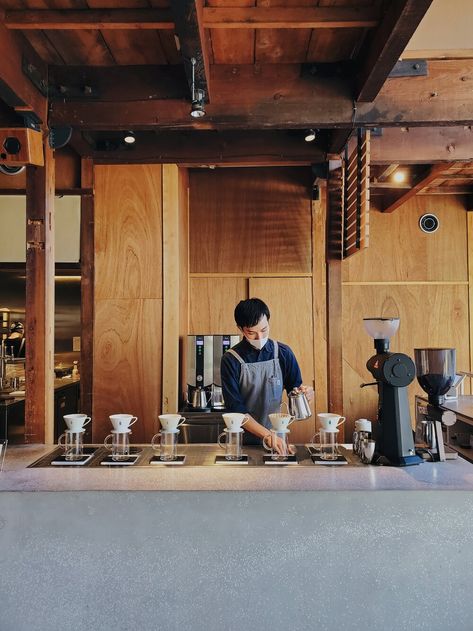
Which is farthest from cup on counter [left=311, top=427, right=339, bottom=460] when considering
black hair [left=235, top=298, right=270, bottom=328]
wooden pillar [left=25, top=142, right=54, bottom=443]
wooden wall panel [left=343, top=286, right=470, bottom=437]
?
wooden wall panel [left=343, top=286, right=470, bottom=437]

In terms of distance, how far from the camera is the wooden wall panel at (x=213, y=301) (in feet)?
17.2

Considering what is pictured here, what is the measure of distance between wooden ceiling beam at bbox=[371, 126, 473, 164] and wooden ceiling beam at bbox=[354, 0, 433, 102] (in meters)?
1.40

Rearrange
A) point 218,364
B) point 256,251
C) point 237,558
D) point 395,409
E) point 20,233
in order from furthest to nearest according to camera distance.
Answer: point 20,233, point 256,251, point 218,364, point 395,409, point 237,558

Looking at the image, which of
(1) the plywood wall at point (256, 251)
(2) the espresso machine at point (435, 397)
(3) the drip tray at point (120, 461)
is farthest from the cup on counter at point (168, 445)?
(1) the plywood wall at point (256, 251)

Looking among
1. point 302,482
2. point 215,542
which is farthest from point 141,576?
point 302,482

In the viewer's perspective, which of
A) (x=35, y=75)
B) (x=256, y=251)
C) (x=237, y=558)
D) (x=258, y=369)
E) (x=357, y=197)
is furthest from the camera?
(x=256, y=251)

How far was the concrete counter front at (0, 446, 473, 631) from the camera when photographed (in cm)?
185

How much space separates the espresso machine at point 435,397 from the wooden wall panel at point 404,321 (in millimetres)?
3290

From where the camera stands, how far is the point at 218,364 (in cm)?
426

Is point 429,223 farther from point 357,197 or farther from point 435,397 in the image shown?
point 435,397

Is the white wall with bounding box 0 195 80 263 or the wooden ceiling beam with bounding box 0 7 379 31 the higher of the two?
the wooden ceiling beam with bounding box 0 7 379 31

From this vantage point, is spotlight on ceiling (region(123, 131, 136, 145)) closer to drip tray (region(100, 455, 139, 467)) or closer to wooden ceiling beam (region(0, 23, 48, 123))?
wooden ceiling beam (region(0, 23, 48, 123))

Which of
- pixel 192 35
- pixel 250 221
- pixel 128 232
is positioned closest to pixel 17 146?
pixel 192 35

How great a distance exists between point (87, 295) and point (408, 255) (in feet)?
12.4
